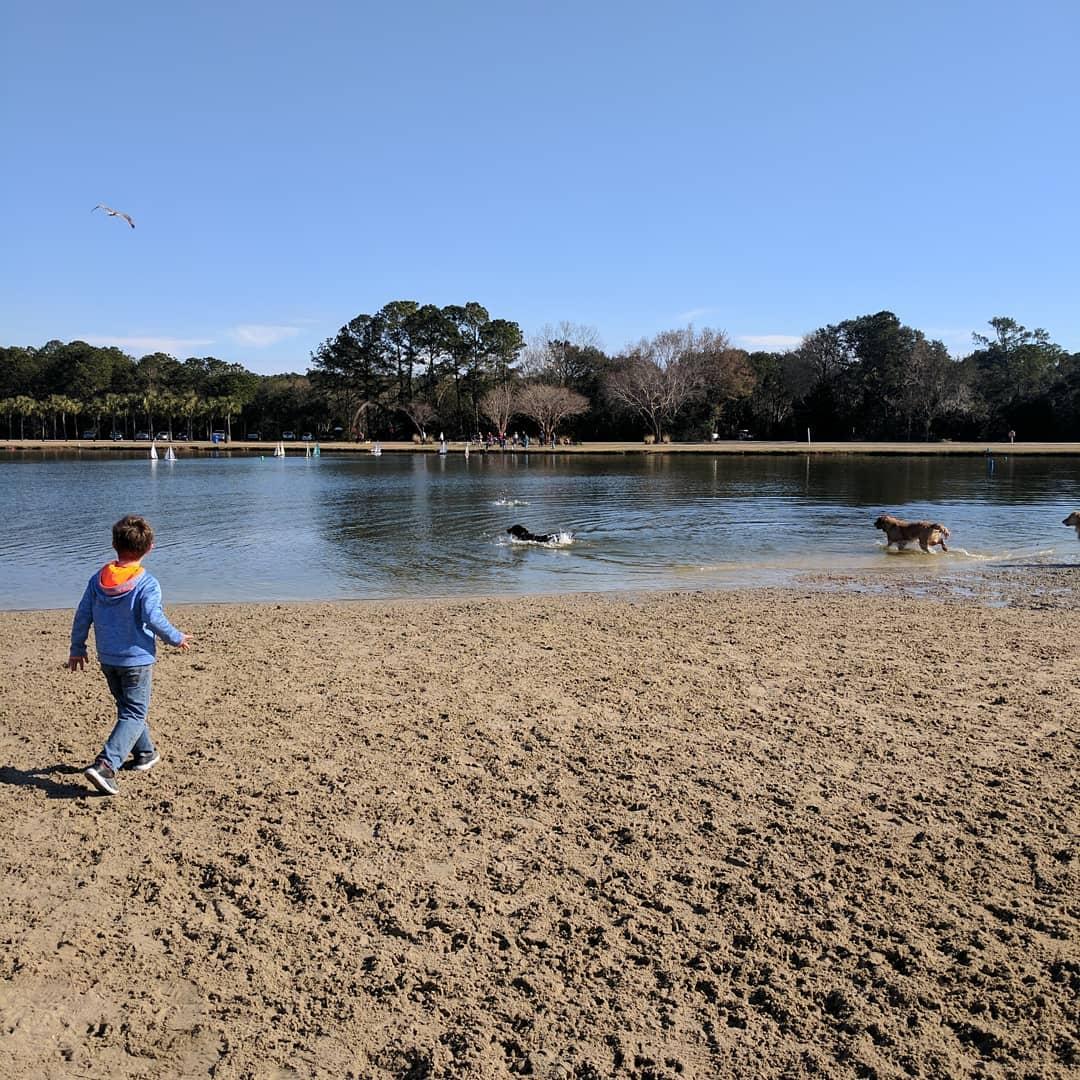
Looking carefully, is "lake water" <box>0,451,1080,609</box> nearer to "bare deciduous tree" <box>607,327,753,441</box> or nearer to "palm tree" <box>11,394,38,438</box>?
"bare deciduous tree" <box>607,327,753,441</box>

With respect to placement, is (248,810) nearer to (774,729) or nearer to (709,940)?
(709,940)

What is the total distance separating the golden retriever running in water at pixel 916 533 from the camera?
17953mm

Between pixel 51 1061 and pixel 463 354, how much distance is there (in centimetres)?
8982

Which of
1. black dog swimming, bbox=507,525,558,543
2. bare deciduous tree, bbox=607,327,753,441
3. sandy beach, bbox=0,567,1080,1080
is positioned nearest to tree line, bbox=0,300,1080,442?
bare deciduous tree, bbox=607,327,753,441

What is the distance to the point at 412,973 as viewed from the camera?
3473 millimetres

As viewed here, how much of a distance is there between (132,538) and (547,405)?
257ft

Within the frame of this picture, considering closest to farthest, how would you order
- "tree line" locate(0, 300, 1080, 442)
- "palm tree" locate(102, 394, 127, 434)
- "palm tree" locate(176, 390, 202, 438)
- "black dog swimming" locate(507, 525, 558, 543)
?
"black dog swimming" locate(507, 525, 558, 543) → "tree line" locate(0, 300, 1080, 442) → "palm tree" locate(102, 394, 127, 434) → "palm tree" locate(176, 390, 202, 438)

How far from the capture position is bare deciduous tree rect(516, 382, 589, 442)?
270ft

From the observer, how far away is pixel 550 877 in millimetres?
4180

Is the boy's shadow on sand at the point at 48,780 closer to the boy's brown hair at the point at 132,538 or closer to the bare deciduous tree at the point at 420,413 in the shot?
the boy's brown hair at the point at 132,538

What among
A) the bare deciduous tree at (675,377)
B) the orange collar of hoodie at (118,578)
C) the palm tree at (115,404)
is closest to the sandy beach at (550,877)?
the orange collar of hoodie at (118,578)

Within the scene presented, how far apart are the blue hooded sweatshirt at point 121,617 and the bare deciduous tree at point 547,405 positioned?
78.1m

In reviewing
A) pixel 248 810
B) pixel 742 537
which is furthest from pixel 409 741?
pixel 742 537

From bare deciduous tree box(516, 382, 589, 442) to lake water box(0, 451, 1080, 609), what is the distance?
36246 mm
